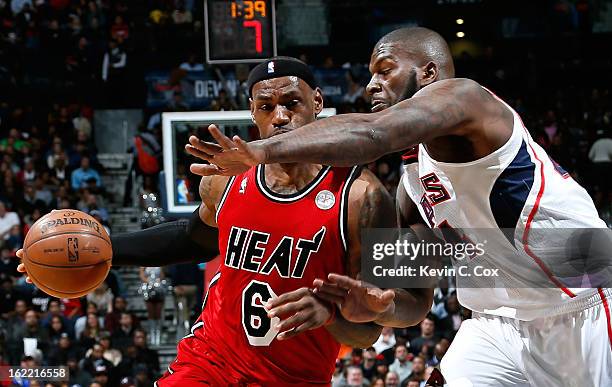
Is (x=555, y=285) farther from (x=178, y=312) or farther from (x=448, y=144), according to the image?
(x=178, y=312)

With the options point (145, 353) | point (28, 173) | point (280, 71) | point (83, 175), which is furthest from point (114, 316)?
point (280, 71)

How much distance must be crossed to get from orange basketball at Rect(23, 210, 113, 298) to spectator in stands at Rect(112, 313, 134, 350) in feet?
27.3

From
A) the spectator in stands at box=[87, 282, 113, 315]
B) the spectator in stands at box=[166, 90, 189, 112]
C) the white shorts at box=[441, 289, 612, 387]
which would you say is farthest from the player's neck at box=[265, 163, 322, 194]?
the spectator in stands at box=[166, 90, 189, 112]

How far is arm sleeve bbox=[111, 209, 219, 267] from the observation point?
5.13 metres

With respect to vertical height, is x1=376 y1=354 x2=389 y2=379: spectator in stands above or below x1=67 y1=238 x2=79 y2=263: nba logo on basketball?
below

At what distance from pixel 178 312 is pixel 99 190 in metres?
3.73

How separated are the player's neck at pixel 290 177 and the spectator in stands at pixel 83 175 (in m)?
12.2

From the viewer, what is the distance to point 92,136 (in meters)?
18.4

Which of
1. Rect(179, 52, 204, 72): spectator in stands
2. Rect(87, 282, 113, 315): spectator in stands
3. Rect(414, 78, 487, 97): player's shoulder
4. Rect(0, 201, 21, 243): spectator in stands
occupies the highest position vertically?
Rect(414, 78, 487, 97): player's shoulder

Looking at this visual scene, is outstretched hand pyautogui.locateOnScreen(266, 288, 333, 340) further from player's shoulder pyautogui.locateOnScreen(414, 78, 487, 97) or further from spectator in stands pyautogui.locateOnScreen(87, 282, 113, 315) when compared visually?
spectator in stands pyautogui.locateOnScreen(87, 282, 113, 315)

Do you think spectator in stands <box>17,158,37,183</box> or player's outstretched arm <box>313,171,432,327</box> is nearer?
player's outstretched arm <box>313,171,432,327</box>

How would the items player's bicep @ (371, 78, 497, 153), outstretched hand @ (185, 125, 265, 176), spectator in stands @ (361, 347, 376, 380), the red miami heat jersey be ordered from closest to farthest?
outstretched hand @ (185, 125, 265, 176) → player's bicep @ (371, 78, 497, 153) → the red miami heat jersey → spectator in stands @ (361, 347, 376, 380)

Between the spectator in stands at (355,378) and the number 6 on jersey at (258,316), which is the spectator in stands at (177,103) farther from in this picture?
the number 6 on jersey at (258,316)

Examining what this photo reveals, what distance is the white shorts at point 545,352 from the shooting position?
3873 millimetres
